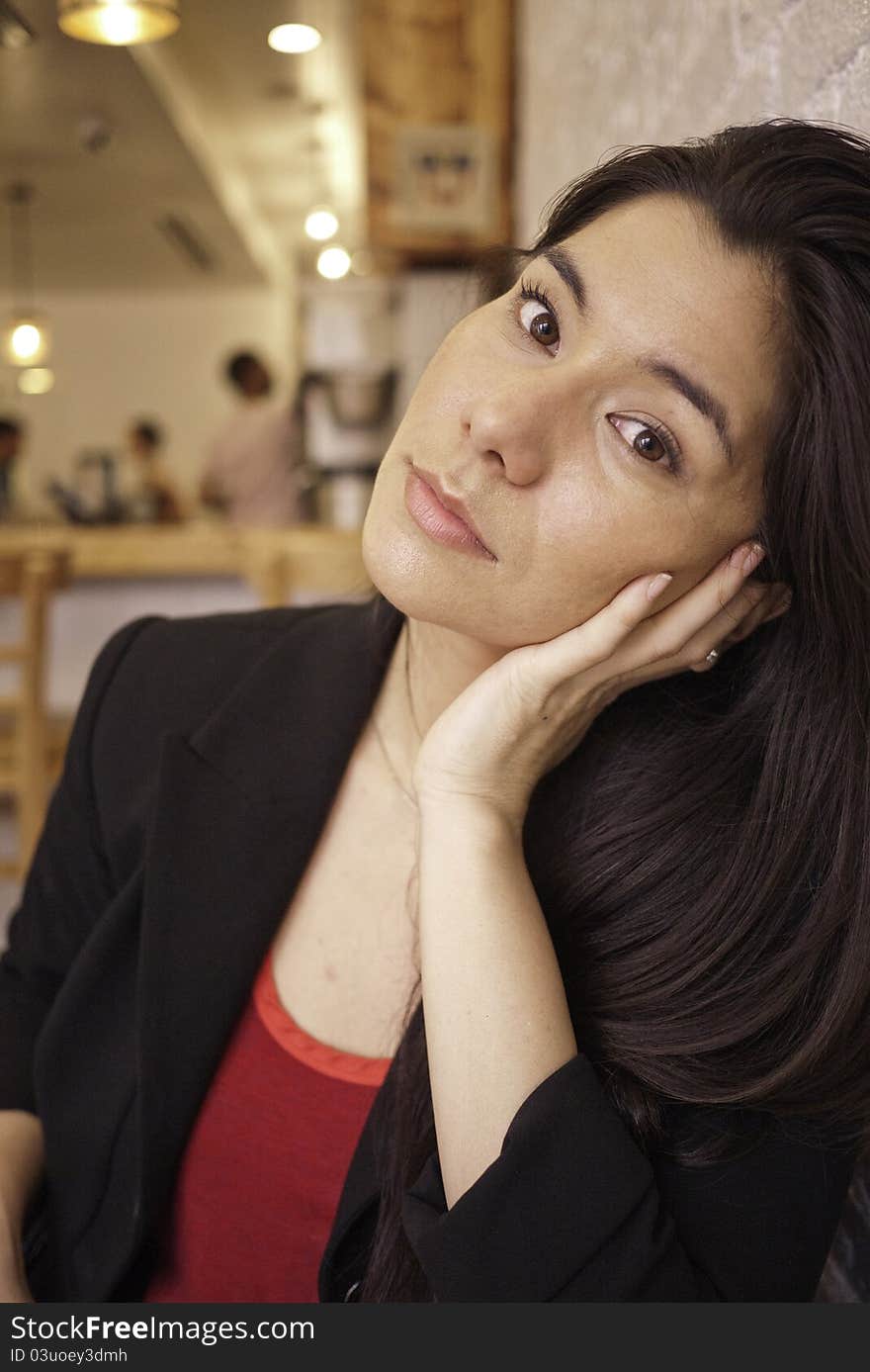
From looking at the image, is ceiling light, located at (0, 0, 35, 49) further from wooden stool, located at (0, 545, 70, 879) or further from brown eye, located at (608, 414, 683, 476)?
brown eye, located at (608, 414, 683, 476)

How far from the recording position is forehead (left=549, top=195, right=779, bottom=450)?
29.0 inches

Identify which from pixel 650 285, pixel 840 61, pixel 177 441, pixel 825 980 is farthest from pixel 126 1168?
pixel 177 441

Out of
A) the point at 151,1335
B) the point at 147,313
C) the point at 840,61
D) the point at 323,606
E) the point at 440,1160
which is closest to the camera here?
the point at 151,1335

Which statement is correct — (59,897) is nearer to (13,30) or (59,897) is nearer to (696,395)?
(696,395)

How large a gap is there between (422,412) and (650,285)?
0.18 meters

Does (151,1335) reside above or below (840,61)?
below

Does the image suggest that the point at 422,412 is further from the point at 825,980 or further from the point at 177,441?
the point at 177,441

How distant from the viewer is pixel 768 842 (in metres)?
0.80

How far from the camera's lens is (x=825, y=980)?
30.1 inches

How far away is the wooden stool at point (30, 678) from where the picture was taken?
272 centimetres

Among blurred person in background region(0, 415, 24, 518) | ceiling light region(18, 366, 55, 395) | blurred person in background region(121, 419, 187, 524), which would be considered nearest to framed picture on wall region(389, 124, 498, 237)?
blurred person in background region(121, 419, 187, 524)

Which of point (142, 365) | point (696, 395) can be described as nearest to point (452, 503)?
point (696, 395)

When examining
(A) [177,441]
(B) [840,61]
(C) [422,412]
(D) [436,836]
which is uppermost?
(B) [840,61]

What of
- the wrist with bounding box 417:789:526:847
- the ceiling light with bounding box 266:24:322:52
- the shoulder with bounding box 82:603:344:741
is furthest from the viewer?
the ceiling light with bounding box 266:24:322:52
